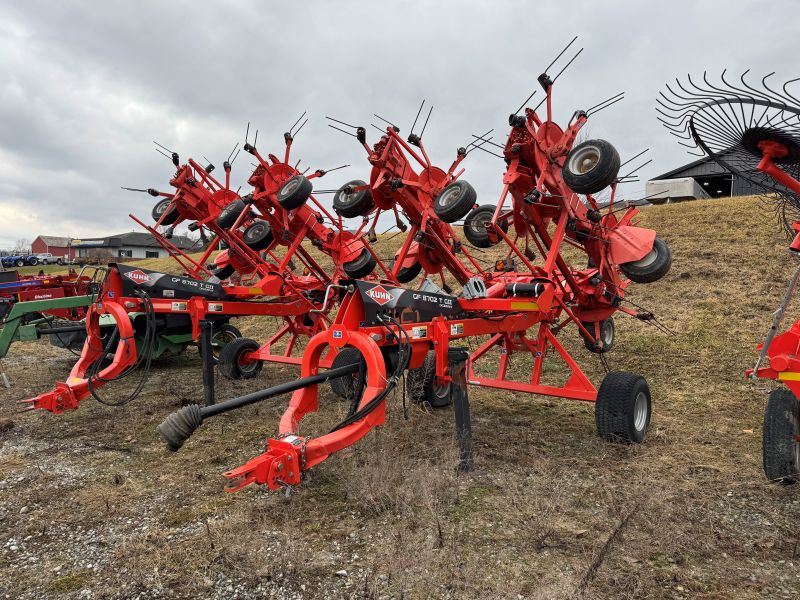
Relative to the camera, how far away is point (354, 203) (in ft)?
27.7

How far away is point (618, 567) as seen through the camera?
3570 mm

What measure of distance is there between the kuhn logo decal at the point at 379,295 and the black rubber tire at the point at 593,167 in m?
2.21

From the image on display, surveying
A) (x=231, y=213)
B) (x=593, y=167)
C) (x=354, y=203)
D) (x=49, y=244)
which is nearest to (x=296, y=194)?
(x=354, y=203)

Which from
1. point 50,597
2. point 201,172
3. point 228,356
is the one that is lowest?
point 50,597

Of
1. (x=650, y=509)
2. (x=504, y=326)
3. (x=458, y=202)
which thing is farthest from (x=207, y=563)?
(x=458, y=202)

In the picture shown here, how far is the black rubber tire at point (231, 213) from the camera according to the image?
1009 cm

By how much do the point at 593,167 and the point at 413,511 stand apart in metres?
3.64

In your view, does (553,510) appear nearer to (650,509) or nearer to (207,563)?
(650,509)

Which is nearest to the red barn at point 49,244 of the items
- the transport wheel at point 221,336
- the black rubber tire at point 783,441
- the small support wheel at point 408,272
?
the transport wheel at point 221,336

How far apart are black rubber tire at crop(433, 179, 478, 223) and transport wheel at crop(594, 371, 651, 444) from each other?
2508 millimetres

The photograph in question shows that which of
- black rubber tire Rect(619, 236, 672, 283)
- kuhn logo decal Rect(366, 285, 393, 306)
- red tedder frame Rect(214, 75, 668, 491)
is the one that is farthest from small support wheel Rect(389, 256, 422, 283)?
kuhn logo decal Rect(366, 285, 393, 306)

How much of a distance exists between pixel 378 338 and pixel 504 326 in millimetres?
1918

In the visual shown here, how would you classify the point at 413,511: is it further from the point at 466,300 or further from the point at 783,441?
the point at 783,441

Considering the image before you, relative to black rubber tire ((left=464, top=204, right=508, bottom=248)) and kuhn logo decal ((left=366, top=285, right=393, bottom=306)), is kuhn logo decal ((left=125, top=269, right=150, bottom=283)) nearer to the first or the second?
kuhn logo decal ((left=366, top=285, right=393, bottom=306))
